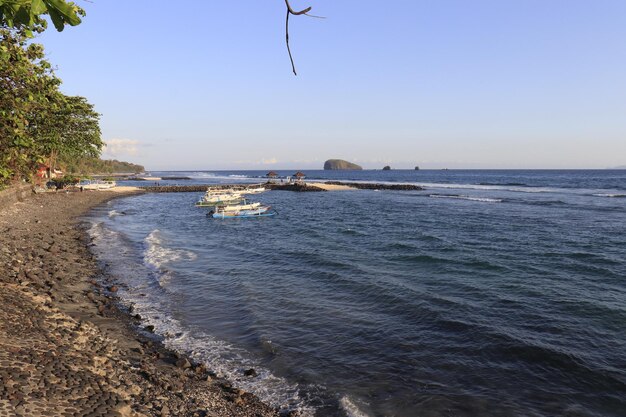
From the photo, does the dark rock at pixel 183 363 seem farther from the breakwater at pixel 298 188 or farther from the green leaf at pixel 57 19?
the breakwater at pixel 298 188

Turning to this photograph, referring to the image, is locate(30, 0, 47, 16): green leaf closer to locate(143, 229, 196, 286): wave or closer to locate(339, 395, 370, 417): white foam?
locate(339, 395, 370, 417): white foam

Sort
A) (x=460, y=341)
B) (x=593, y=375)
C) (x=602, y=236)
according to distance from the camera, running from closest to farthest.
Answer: (x=593, y=375), (x=460, y=341), (x=602, y=236)

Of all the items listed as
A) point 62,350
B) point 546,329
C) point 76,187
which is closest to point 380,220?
point 546,329

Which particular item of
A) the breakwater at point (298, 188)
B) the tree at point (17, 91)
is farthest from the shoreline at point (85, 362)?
the breakwater at point (298, 188)

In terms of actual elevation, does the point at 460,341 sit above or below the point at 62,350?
below

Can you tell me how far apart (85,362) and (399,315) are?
383 inches

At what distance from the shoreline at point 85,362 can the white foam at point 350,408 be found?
145 cm

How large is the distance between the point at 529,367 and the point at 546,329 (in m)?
2.94

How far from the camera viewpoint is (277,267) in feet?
70.2

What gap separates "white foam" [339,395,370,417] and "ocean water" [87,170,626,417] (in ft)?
0.14

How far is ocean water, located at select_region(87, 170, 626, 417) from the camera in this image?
30.7 ft

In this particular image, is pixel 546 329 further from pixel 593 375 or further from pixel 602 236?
pixel 602 236

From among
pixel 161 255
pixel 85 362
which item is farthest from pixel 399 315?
pixel 161 255

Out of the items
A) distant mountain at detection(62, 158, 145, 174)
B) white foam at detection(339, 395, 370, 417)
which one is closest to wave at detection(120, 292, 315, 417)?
white foam at detection(339, 395, 370, 417)
